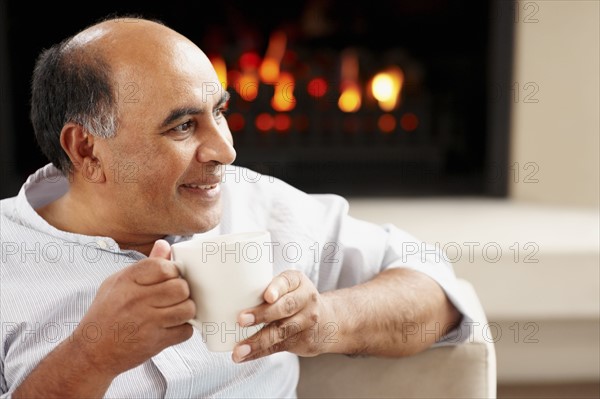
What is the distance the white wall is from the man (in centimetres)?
129

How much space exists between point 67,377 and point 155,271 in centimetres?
20

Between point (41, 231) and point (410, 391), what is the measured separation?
571mm

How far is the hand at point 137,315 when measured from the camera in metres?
0.86

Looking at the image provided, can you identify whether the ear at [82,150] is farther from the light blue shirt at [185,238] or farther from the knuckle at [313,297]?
the knuckle at [313,297]

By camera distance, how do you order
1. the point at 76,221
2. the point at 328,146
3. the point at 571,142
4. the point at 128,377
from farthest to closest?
the point at 328,146
the point at 571,142
the point at 76,221
the point at 128,377

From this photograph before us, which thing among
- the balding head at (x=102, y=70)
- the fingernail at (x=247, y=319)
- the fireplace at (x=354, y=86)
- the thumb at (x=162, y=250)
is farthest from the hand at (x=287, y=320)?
the fireplace at (x=354, y=86)

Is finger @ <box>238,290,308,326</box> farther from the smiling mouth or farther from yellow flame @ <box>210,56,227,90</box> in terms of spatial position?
yellow flame @ <box>210,56,227,90</box>

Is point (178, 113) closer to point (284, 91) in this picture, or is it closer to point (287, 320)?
point (287, 320)

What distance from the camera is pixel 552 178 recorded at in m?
2.46

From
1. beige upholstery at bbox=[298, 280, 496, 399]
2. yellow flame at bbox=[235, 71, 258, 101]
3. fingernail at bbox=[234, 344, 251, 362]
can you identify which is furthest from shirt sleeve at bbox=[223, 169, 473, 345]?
yellow flame at bbox=[235, 71, 258, 101]

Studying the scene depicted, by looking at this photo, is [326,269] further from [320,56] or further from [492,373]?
[320,56]

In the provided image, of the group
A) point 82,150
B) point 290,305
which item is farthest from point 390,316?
point 82,150

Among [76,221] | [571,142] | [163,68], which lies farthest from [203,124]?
[571,142]

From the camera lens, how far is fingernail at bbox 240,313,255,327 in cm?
86
